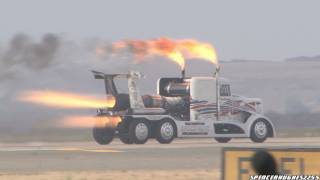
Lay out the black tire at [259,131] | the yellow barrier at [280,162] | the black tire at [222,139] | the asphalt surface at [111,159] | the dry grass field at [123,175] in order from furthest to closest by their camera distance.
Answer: the black tire at [222,139], the black tire at [259,131], the asphalt surface at [111,159], the dry grass field at [123,175], the yellow barrier at [280,162]

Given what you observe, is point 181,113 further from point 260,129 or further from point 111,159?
point 111,159

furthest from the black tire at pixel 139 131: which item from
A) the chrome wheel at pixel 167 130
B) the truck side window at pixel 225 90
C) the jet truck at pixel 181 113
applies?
the truck side window at pixel 225 90

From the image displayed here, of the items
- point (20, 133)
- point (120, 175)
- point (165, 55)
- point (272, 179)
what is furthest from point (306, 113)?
point (272, 179)

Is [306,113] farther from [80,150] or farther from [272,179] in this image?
[272,179]

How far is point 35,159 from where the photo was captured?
113 ft

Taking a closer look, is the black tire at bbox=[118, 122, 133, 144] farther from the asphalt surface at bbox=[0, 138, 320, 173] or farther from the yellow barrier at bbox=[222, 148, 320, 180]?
the yellow barrier at bbox=[222, 148, 320, 180]

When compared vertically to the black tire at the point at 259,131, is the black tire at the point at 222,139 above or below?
below

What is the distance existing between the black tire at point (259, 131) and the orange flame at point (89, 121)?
654cm

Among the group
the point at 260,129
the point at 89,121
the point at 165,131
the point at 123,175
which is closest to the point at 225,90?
the point at 260,129

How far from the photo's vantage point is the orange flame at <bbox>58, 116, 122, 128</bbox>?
1857 inches

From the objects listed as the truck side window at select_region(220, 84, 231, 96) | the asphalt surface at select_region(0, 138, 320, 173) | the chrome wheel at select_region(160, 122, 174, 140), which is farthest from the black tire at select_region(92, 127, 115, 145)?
the truck side window at select_region(220, 84, 231, 96)

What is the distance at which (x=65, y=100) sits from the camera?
2095 inches

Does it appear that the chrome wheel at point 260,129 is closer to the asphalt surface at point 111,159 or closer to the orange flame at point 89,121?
Result: the asphalt surface at point 111,159

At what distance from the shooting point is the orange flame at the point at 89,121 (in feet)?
155
